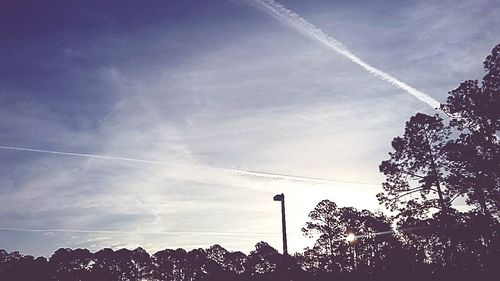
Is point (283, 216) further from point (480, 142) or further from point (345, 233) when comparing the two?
point (345, 233)

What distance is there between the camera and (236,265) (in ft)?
338

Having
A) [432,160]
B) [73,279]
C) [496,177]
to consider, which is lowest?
[73,279]

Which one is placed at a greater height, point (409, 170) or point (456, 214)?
point (409, 170)

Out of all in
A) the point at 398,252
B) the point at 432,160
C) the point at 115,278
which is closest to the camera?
the point at 398,252

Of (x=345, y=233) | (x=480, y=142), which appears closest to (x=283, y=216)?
(x=480, y=142)

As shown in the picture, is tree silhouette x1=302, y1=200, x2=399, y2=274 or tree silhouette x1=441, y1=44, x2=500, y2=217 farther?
tree silhouette x1=302, y1=200, x2=399, y2=274

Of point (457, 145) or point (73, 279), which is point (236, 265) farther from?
point (457, 145)

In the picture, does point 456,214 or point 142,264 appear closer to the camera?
point 456,214

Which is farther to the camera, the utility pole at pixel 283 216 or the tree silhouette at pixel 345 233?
the tree silhouette at pixel 345 233

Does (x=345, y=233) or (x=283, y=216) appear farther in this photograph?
(x=345, y=233)

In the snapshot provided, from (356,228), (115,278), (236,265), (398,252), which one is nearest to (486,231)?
(398,252)

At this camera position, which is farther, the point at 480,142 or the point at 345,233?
the point at 345,233

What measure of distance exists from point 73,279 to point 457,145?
290 ft

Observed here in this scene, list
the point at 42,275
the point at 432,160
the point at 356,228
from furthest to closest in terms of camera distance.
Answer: the point at 42,275, the point at 356,228, the point at 432,160
